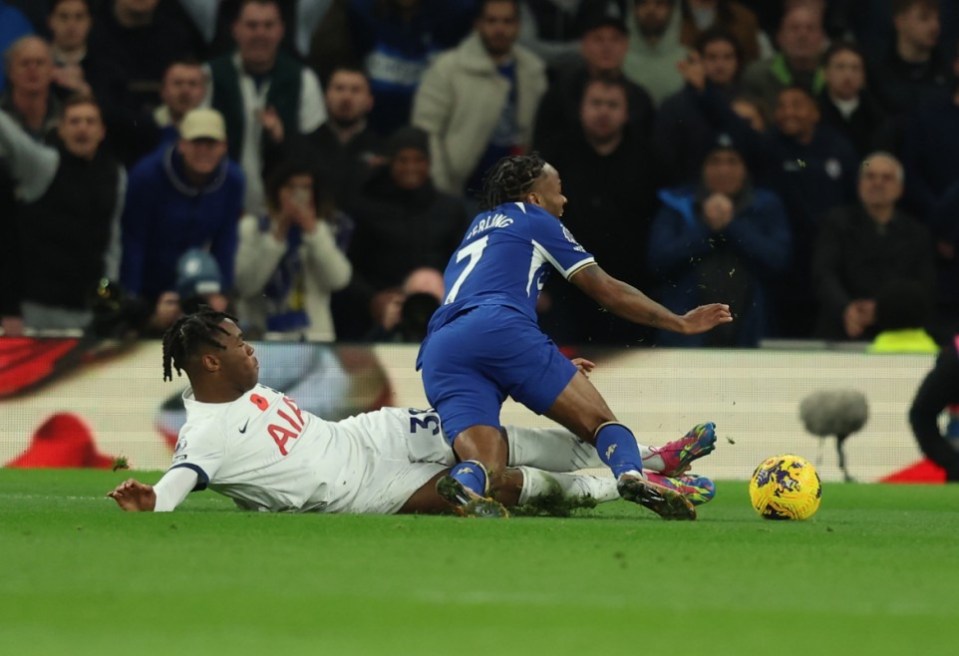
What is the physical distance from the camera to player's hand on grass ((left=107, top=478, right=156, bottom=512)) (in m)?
8.19

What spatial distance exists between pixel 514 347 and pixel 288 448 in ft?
3.72

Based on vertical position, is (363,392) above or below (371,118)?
below

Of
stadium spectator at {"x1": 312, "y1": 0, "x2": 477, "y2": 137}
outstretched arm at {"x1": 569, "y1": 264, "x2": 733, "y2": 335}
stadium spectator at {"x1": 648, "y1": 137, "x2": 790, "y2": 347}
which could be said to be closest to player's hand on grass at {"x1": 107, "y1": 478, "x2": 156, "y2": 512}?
outstretched arm at {"x1": 569, "y1": 264, "x2": 733, "y2": 335}

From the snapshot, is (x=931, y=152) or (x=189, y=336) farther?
(x=931, y=152)

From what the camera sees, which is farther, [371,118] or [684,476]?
[371,118]

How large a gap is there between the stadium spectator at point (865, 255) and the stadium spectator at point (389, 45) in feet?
11.4

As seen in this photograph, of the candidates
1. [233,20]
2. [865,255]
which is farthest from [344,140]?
[865,255]

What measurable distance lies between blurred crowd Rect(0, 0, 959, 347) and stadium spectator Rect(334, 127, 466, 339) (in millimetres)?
22

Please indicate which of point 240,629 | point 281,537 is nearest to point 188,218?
point 281,537

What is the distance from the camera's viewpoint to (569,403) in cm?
891

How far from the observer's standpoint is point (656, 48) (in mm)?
15992

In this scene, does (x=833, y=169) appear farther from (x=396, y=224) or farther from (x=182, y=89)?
(x=182, y=89)

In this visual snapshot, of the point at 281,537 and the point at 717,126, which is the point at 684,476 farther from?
the point at 717,126

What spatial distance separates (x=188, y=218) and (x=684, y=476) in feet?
20.2
